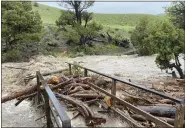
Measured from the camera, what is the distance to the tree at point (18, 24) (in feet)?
64.7

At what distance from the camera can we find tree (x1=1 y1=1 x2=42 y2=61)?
64.7 feet

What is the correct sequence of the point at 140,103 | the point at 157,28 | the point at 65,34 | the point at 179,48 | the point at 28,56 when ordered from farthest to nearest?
the point at 65,34
the point at 28,56
the point at 157,28
the point at 179,48
the point at 140,103

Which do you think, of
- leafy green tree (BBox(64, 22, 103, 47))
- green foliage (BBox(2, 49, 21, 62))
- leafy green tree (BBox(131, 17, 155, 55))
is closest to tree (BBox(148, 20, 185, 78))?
green foliage (BBox(2, 49, 21, 62))

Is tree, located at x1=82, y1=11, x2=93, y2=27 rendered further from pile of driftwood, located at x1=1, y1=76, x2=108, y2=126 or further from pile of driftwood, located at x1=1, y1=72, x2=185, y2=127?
pile of driftwood, located at x1=1, y1=76, x2=108, y2=126

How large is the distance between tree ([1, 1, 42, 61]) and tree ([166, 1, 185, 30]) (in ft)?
34.3

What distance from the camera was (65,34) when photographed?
3050 cm

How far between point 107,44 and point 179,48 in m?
20.1

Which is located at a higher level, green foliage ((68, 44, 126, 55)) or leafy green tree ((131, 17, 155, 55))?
leafy green tree ((131, 17, 155, 55))

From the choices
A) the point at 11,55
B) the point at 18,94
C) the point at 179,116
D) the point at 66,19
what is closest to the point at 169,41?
the point at 18,94

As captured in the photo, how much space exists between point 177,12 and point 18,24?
12.1 m

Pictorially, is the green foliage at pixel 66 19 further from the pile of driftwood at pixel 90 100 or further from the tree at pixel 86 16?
the pile of driftwood at pixel 90 100

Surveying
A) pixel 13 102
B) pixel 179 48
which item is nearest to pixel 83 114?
pixel 13 102

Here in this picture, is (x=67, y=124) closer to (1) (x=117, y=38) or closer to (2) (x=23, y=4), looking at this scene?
(2) (x=23, y=4)

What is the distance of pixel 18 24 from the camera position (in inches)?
786
